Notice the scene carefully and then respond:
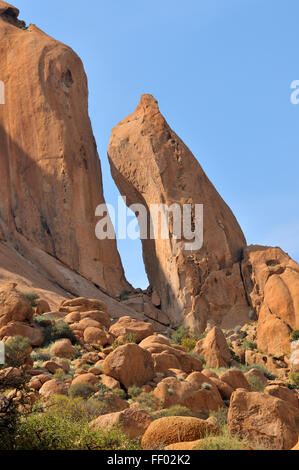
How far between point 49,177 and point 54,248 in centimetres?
468

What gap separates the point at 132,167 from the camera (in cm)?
3681

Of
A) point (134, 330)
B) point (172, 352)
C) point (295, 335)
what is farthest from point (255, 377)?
point (295, 335)

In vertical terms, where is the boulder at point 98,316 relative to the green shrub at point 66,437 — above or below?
above

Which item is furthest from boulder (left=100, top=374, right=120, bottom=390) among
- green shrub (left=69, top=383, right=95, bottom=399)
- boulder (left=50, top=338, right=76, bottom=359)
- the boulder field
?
the boulder field

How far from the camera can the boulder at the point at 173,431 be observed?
8.45m

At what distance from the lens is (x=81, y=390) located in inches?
511

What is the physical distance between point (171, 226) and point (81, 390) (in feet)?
72.7

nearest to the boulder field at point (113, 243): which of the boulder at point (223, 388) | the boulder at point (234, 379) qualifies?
the boulder at point (234, 379)

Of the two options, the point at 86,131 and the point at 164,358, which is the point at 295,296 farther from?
the point at 86,131

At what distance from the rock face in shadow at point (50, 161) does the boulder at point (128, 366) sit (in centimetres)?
1964

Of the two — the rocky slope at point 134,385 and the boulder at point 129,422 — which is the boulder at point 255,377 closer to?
the rocky slope at point 134,385

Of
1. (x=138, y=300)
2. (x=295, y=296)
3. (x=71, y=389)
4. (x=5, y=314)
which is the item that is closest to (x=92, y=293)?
(x=138, y=300)

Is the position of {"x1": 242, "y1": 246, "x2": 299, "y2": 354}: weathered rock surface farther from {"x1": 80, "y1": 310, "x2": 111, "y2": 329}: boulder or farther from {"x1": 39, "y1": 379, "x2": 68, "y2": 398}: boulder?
{"x1": 39, "y1": 379, "x2": 68, "y2": 398}: boulder
